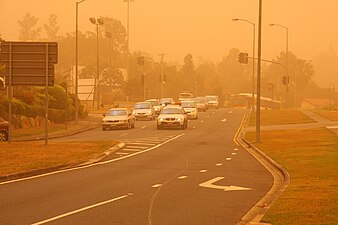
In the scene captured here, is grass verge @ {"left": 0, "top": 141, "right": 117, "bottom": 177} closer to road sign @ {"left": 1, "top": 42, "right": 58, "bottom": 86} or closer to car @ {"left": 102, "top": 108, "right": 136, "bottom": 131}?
road sign @ {"left": 1, "top": 42, "right": 58, "bottom": 86}

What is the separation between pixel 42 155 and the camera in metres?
23.3

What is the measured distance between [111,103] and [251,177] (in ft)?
249

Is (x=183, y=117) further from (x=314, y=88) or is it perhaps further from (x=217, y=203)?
(x=314, y=88)

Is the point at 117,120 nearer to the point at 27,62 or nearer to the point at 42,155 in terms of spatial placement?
the point at 27,62

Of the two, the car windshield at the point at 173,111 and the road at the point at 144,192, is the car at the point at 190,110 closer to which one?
the car windshield at the point at 173,111

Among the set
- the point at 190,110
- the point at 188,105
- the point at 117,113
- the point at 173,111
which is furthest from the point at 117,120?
the point at 188,105

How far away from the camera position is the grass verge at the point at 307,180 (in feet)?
36.6

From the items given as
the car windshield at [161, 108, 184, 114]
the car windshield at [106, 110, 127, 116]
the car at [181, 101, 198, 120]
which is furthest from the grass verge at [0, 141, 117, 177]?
the car at [181, 101, 198, 120]

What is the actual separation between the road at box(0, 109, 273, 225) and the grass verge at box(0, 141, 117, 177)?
3.24ft

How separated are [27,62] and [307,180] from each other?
1552 centimetres

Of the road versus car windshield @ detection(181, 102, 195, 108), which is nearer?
the road

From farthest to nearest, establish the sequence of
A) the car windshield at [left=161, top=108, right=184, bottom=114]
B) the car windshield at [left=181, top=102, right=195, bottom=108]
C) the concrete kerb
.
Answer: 1. the car windshield at [left=181, top=102, right=195, bottom=108]
2. the car windshield at [left=161, top=108, right=184, bottom=114]
3. the concrete kerb

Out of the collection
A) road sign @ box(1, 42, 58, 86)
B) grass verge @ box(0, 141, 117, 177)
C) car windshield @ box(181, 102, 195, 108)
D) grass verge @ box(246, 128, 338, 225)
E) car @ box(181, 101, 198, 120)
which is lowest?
grass verge @ box(0, 141, 117, 177)

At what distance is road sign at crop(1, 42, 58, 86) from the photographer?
2744 centimetres
